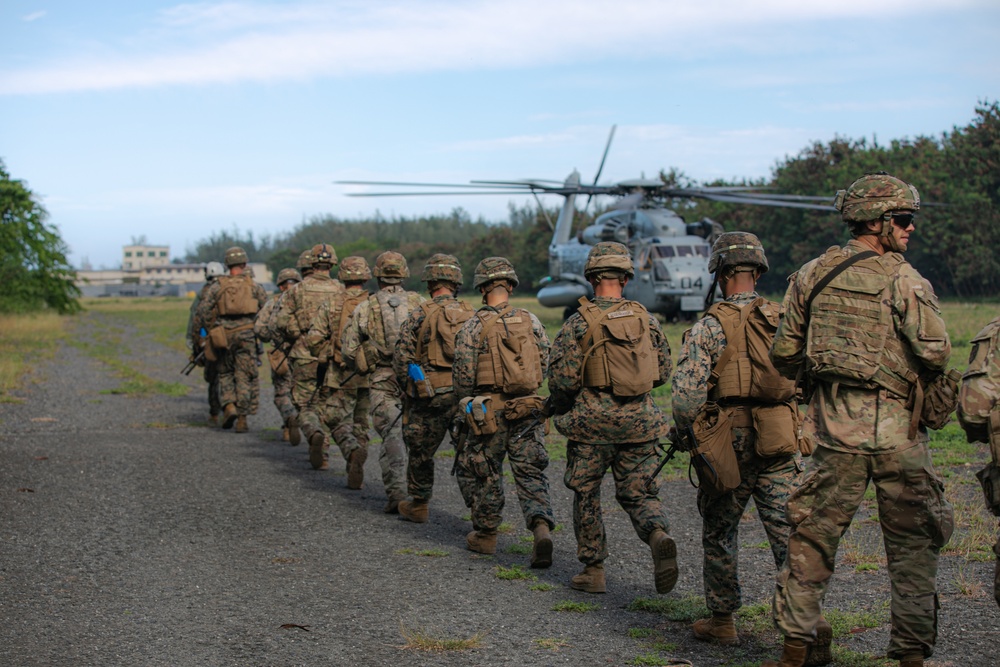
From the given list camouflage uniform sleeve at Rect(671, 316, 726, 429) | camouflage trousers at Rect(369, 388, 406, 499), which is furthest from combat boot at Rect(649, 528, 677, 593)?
camouflage trousers at Rect(369, 388, 406, 499)

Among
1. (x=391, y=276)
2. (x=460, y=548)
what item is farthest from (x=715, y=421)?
(x=391, y=276)

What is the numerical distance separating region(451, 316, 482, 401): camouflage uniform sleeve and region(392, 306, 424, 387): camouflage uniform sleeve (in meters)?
0.89

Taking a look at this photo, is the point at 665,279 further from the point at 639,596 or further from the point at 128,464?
the point at 639,596

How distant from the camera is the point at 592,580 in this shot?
664 centimetres

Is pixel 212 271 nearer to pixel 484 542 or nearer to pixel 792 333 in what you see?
pixel 484 542

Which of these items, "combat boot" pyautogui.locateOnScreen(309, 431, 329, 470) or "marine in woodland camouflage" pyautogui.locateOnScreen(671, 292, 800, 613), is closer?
"marine in woodland camouflage" pyautogui.locateOnScreen(671, 292, 800, 613)

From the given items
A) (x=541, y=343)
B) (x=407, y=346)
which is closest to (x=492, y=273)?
(x=541, y=343)

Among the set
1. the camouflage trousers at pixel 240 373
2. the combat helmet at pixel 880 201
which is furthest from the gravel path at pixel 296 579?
the camouflage trousers at pixel 240 373

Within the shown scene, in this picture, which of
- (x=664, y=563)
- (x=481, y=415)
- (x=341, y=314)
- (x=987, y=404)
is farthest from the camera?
(x=341, y=314)

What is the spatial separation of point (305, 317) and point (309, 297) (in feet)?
0.70

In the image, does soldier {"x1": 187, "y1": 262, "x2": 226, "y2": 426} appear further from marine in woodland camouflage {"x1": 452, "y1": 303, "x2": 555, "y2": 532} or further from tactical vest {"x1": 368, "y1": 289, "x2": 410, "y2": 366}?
marine in woodland camouflage {"x1": 452, "y1": 303, "x2": 555, "y2": 532}

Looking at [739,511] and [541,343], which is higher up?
[541,343]

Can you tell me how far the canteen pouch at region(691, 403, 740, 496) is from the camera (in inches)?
213

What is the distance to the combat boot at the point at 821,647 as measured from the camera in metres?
5.08
